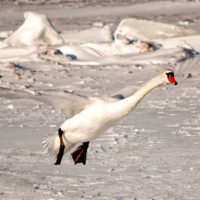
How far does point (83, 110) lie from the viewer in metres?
4.42

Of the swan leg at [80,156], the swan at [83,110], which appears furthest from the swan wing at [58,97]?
the swan leg at [80,156]

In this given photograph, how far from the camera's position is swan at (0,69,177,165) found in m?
4.00

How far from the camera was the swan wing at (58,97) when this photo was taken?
12.4 ft

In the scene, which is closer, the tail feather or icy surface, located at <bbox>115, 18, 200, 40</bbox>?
the tail feather

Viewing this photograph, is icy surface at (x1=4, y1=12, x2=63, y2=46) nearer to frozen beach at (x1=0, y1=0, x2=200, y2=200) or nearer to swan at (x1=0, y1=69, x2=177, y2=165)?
frozen beach at (x1=0, y1=0, x2=200, y2=200)

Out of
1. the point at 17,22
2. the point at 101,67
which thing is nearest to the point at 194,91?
the point at 101,67

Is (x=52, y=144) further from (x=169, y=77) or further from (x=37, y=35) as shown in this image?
(x=37, y=35)

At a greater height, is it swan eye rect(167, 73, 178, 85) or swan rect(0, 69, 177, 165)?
swan eye rect(167, 73, 178, 85)

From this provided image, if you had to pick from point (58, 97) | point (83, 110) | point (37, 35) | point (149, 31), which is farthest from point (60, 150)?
point (149, 31)

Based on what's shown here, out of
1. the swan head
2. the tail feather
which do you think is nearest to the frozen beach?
the tail feather

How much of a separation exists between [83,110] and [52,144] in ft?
2.20

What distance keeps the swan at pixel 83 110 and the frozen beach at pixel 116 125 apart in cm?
23

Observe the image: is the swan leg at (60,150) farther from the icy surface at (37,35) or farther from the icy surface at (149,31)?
the icy surface at (149,31)

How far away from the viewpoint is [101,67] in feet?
A: 32.0
